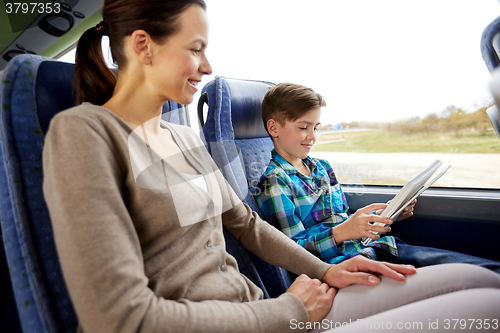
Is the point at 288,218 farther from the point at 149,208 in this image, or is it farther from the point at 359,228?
the point at 149,208

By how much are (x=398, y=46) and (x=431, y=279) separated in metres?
1.19

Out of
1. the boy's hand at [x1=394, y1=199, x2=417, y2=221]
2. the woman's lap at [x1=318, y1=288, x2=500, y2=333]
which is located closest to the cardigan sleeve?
the woman's lap at [x1=318, y1=288, x2=500, y2=333]

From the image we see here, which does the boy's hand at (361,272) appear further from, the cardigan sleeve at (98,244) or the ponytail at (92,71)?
the ponytail at (92,71)

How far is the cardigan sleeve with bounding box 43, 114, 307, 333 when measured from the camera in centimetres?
48

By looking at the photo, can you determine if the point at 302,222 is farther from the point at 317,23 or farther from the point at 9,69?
the point at 317,23

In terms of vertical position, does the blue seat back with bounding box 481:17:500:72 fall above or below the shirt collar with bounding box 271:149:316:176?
above

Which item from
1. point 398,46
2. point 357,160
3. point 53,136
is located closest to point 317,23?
point 398,46

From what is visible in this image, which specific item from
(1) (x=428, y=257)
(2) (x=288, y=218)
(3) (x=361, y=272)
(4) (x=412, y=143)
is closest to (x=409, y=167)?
(4) (x=412, y=143)

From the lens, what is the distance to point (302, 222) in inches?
47.2

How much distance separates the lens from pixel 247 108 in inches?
53.5

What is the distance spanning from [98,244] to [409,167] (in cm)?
159

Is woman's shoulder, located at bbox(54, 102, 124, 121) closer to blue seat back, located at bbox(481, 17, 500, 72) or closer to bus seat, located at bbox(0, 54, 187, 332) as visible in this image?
bus seat, located at bbox(0, 54, 187, 332)

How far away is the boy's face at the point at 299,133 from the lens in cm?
129

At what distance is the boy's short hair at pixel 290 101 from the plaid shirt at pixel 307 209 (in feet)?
0.54
